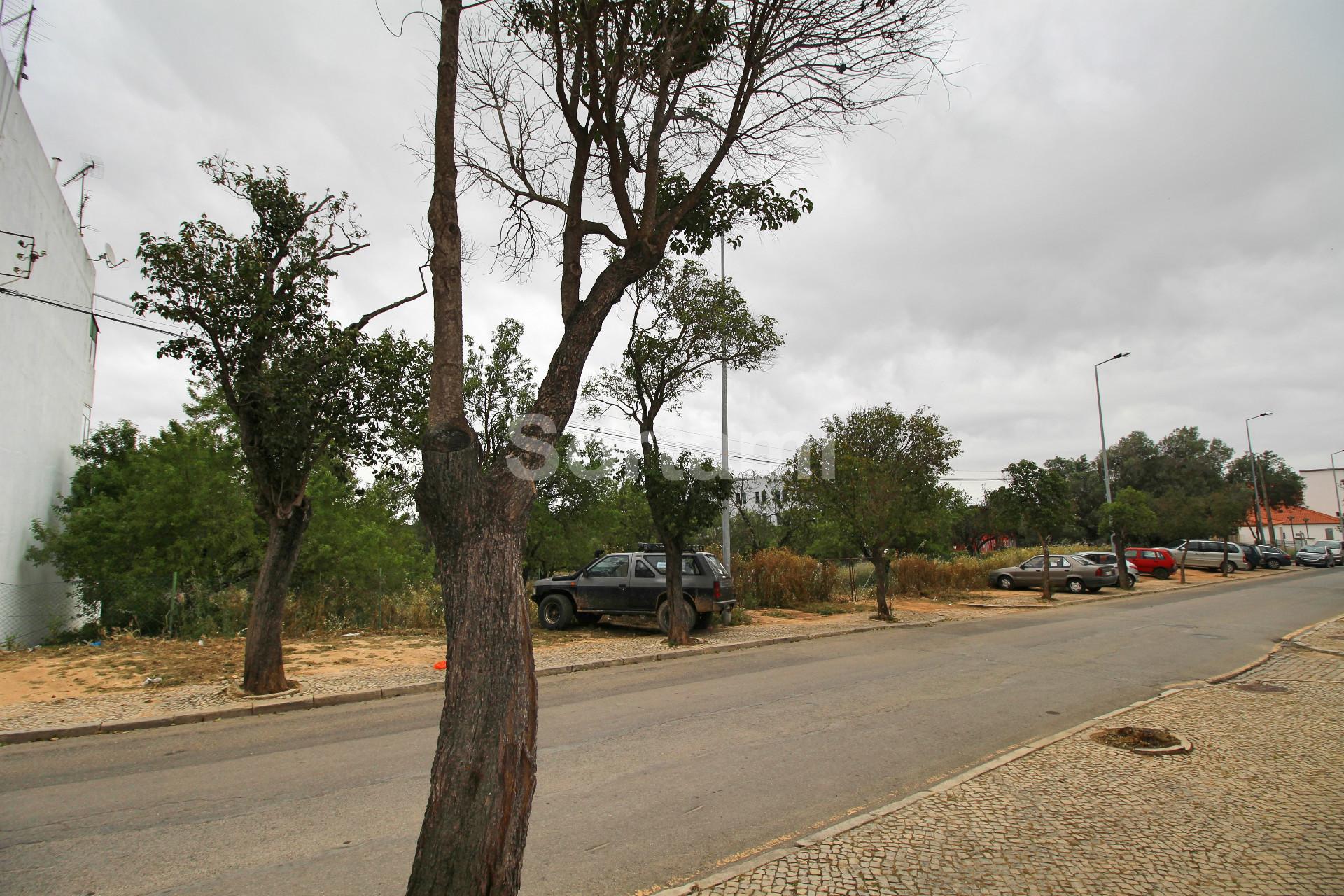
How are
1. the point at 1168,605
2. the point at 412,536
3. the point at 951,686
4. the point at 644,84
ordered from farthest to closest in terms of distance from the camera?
the point at 412,536 < the point at 1168,605 < the point at 951,686 < the point at 644,84

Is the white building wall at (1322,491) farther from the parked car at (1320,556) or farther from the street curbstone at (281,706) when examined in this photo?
the street curbstone at (281,706)

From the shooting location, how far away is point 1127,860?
4.04 metres

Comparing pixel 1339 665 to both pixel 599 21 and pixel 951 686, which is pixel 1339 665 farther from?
pixel 599 21

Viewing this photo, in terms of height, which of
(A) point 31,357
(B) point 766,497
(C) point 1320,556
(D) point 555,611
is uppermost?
(A) point 31,357

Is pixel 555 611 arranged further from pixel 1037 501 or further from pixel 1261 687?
pixel 1037 501

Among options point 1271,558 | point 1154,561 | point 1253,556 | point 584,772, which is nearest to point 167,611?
point 584,772

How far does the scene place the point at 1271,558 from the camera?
4459 centimetres

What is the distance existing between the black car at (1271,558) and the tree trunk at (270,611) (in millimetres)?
52367

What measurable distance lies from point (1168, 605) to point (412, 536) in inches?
995

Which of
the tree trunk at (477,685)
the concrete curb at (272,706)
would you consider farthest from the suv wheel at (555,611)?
the tree trunk at (477,685)

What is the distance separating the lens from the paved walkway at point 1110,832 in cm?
380

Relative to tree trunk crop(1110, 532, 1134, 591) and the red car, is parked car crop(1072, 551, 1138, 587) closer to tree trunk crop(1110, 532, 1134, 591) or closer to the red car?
tree trunk crop(1110, 532, 1134, 591)

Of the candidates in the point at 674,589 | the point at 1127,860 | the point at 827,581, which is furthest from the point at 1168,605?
the point at 1127,860

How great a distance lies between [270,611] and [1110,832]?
377 inches
